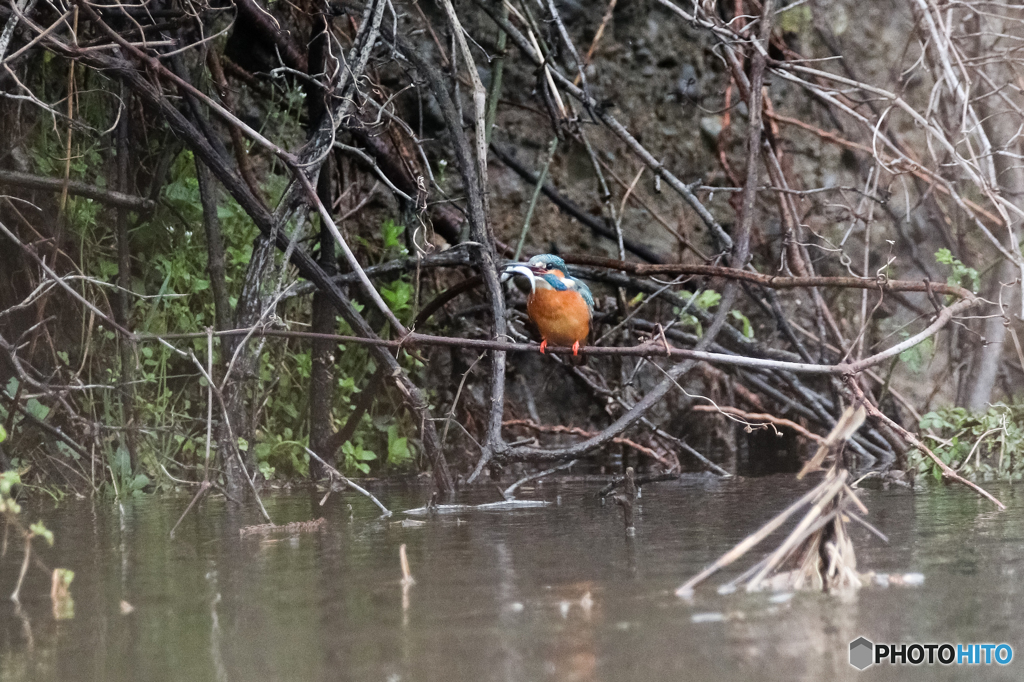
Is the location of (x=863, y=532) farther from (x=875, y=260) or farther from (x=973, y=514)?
(x=875, y=260)

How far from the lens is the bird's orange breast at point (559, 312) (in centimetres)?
412

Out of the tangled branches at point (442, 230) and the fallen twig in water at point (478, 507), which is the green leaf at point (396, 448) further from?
the fallen twig in water at point (478, 507)

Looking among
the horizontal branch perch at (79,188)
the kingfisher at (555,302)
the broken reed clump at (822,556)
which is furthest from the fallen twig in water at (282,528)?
the horizontal branch perch at (79,188)

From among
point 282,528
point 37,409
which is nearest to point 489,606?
point 282,528

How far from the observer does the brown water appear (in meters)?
1.52

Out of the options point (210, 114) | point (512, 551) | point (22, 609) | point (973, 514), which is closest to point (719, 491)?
point (973, 514)

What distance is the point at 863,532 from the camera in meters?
2.63

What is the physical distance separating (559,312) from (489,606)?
235cm

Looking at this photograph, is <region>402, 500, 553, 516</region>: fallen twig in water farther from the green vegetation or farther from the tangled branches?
the green vegetation

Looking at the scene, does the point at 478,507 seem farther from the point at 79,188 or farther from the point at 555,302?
the point at 79,188

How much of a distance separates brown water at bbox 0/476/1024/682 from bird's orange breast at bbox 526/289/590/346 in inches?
51.5

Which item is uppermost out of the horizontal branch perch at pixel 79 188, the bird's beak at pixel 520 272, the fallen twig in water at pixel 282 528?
the horizontal branch perch at pixel 79 188

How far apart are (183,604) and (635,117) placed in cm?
465

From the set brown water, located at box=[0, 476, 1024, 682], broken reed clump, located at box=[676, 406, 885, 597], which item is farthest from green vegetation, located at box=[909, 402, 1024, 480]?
broken reed clump, located at box=[676, 406, 885, 597]
